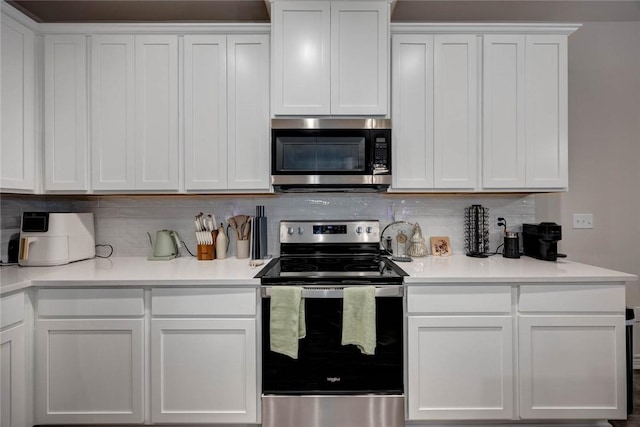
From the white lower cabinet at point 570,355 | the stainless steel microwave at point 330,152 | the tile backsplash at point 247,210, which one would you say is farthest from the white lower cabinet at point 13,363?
the white lower cabinet at point 570,355

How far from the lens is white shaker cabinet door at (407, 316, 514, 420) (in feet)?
5.94

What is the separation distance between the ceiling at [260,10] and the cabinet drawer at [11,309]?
1.89m

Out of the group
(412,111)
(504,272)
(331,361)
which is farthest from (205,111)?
(504,272)

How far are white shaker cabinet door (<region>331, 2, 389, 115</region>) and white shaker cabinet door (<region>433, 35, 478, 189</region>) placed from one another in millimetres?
348

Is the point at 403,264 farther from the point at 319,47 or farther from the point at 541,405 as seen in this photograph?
the point at 319,47

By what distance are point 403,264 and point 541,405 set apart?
3.24 feet

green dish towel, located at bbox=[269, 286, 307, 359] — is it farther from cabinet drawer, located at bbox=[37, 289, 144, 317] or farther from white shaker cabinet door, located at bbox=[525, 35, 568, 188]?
white shaker cabinet door, located at bbox=[525, 35, 568, 188]

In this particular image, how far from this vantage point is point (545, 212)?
2551 millimetres

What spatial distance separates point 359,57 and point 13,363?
2396 mm

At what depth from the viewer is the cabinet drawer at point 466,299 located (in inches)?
71.1

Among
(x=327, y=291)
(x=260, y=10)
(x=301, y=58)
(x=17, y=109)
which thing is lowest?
(x=327, y=291)

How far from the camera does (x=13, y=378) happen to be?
1.68 metres

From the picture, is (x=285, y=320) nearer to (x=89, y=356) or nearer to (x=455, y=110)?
(x=89, y=356)

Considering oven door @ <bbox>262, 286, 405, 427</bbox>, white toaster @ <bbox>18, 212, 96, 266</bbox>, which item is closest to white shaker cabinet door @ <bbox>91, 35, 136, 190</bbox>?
white toaster @ <bbox>18, 212, 96, 266</bbox>
